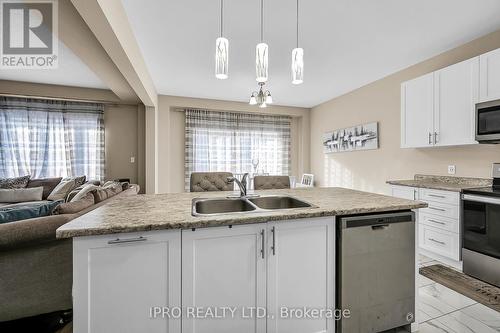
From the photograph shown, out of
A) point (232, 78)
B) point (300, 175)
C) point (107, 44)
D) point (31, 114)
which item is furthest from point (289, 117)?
point (31, 114)

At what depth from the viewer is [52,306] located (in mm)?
Result: 1631

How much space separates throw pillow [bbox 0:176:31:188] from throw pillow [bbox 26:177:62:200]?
0.27 feet

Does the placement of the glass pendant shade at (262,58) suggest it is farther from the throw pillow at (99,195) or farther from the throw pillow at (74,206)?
the throw pillow at (99,195)

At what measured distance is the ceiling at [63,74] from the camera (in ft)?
11.5

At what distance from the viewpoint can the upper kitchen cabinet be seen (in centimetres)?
256

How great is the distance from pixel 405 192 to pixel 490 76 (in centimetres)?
152

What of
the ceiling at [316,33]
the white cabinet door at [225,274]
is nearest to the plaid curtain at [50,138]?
the ceiling at [316,33]

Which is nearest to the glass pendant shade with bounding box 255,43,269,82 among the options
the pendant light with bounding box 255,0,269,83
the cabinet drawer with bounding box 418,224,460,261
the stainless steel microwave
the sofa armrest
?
the pendant light with bounding box 255,0,269,83

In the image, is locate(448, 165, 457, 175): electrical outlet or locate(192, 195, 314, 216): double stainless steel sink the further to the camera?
locate(448, 165, 457, 175): electrical outlet

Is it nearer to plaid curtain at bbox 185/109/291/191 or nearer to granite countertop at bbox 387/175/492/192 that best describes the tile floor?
granite countertop at bbox 387/175/492/192

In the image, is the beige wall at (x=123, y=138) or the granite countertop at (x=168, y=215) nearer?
the granite countertop at (x=168, y=215)

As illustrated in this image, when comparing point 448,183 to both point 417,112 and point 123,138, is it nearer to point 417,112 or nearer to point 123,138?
point 417,112

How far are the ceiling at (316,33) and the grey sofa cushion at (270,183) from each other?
1.71 metres

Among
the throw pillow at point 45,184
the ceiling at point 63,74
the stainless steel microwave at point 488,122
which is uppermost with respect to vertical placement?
the ceiling at point 63,74
